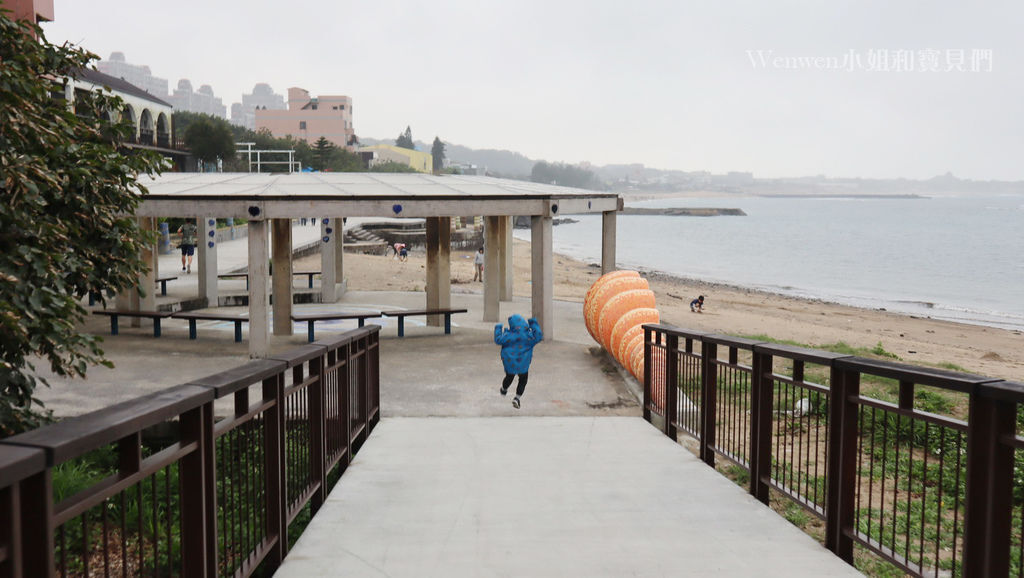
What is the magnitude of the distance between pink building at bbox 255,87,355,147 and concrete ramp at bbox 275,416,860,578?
132315 millimetres

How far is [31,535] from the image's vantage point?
211 cm

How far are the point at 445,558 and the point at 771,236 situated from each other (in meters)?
120

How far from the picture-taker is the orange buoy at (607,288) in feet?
43.0

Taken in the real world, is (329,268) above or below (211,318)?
above

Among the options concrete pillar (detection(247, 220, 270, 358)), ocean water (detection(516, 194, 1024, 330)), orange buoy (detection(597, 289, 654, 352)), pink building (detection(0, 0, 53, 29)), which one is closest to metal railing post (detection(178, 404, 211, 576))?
orange buoy (detection(597, 289, 654, 352))

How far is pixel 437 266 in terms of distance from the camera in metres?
18.1

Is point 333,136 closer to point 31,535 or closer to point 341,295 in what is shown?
point 341,295

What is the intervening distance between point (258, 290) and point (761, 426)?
10.1 m

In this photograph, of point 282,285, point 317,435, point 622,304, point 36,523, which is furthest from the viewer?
point 282,285

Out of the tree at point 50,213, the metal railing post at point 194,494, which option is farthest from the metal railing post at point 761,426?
the tree at point 50,213

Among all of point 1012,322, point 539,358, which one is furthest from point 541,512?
point 1012,322

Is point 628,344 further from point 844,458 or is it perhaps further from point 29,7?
point 29,7

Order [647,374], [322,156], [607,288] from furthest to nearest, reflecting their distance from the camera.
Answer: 1. [322,156]
2. [607,288]
3. [647,374]

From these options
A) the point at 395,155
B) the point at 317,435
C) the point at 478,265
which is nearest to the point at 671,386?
the point at 317,435
